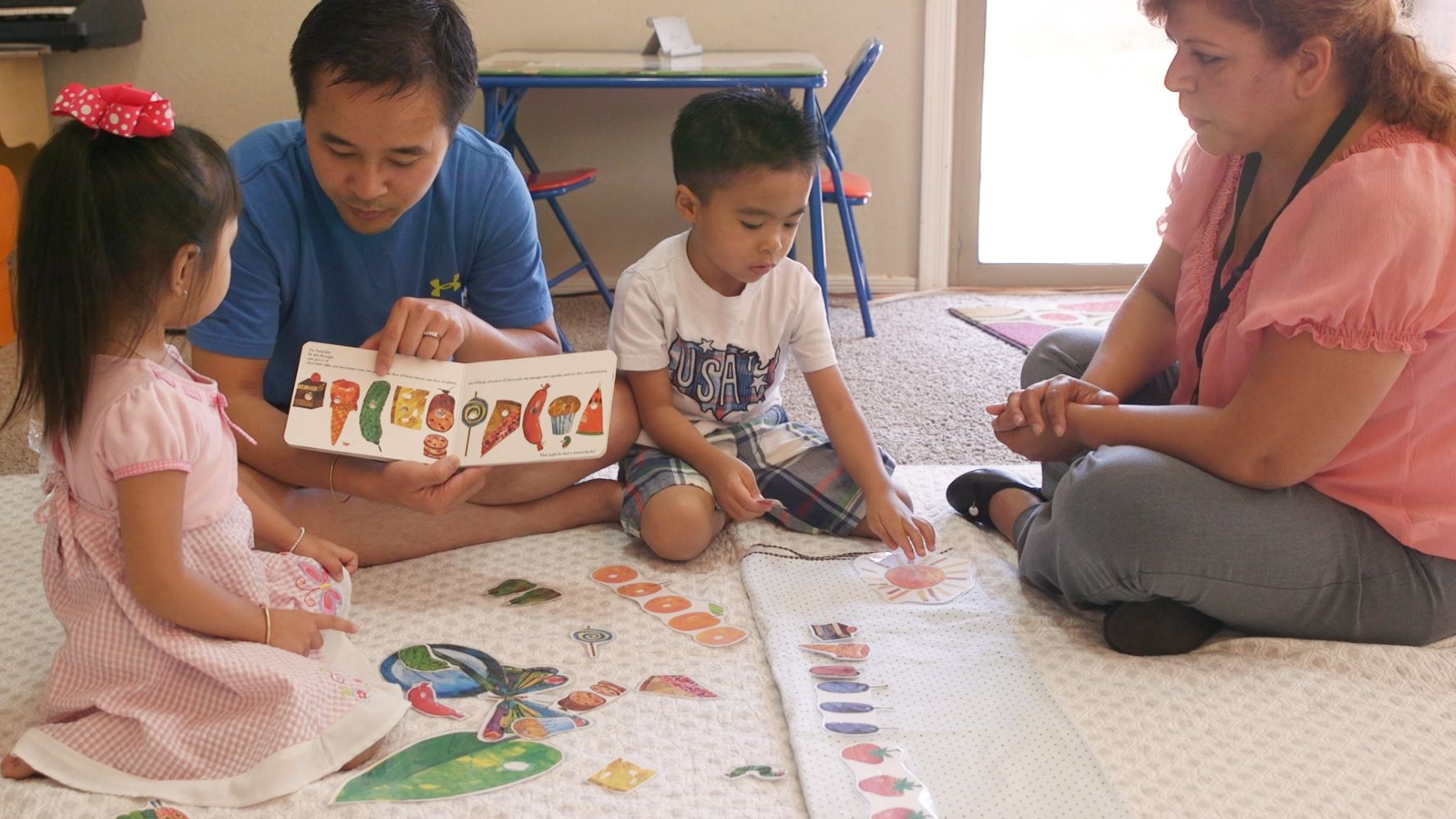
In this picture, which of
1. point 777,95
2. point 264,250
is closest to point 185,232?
point 264,250

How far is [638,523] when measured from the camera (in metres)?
1.69

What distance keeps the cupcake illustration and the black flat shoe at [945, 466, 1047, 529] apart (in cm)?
58

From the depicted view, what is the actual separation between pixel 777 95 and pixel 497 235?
17.1 inches

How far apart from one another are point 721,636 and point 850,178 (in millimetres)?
2008

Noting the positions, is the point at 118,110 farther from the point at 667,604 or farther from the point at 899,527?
the point at 899,527

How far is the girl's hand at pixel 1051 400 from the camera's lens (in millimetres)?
1513

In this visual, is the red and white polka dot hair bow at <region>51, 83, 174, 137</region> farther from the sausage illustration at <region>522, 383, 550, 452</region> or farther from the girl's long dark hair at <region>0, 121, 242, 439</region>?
the sausage illustration at <region>522, 383, 550, 452</region>

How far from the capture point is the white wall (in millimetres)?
3426

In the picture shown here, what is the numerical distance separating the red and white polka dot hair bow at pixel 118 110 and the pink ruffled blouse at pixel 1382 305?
110 centimetres

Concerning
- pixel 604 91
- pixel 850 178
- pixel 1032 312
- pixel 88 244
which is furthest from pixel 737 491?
pixel 604 91

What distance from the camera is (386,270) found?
1.65 meters

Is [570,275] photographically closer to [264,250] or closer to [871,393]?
[871,393]

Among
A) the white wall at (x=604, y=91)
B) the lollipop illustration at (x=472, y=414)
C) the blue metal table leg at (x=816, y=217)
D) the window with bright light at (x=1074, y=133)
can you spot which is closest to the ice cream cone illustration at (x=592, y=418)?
the lollipop illustration at (x=472, y=414)

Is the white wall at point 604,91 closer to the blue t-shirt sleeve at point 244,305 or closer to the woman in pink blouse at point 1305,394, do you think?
the blue t-shirt sleeve at point 244,305
